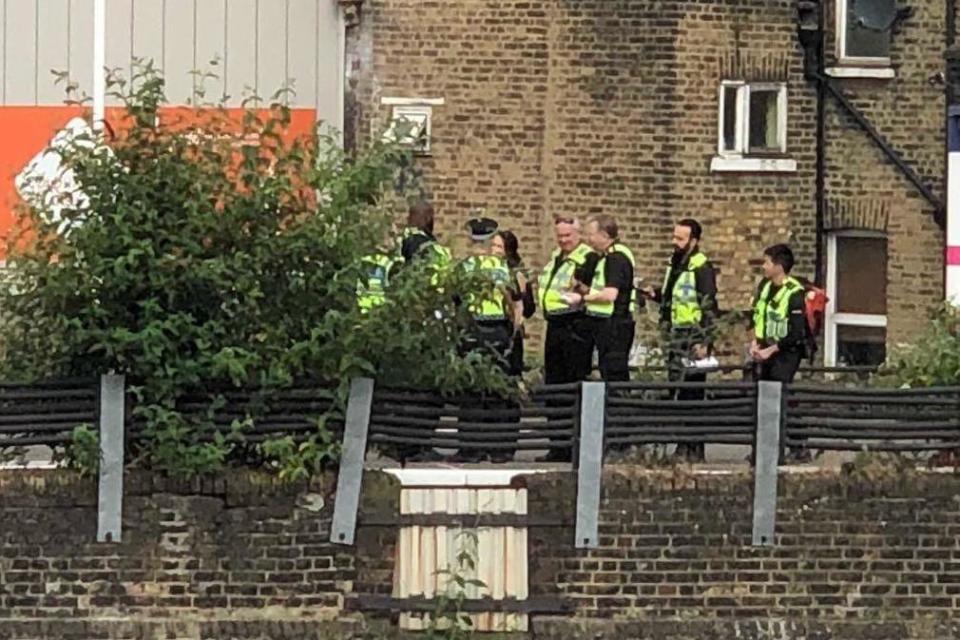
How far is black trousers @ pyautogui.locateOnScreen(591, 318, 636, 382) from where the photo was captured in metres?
14.5

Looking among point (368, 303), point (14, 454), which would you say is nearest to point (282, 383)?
point (368, 303)

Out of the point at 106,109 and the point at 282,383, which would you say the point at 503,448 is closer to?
the point at 282,383

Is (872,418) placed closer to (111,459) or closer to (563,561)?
(563,561)

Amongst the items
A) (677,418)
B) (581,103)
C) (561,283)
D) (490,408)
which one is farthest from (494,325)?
(581,103)

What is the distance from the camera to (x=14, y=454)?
43.3 ft

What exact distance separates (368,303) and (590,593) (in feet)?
7.26

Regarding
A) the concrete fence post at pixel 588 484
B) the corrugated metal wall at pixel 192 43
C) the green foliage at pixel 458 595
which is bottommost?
the green foliage at pixel 458 595

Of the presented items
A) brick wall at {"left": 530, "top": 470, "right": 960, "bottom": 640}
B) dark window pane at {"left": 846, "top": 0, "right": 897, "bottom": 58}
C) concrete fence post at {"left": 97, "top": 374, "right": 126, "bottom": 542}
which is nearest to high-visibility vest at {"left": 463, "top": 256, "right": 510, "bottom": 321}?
brick wall at {"left": 530, "top": 470, "right": 960, "bottom": 640}

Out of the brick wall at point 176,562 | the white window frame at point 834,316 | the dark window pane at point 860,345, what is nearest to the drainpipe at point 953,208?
the white window frame at point 834,316

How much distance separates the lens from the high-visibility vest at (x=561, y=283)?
1448 cm

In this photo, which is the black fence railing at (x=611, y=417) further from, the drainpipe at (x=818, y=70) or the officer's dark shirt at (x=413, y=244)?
the drainpipe at (x=818, y=70)

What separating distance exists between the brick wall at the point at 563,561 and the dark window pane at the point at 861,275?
850 centimetres

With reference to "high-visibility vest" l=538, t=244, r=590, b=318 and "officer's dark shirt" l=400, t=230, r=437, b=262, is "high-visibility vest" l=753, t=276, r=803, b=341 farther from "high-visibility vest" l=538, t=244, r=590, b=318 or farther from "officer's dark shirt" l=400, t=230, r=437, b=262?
"officer's dark shirt" l=400, t=230, r=437, b=262

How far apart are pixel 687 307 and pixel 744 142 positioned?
670cm
